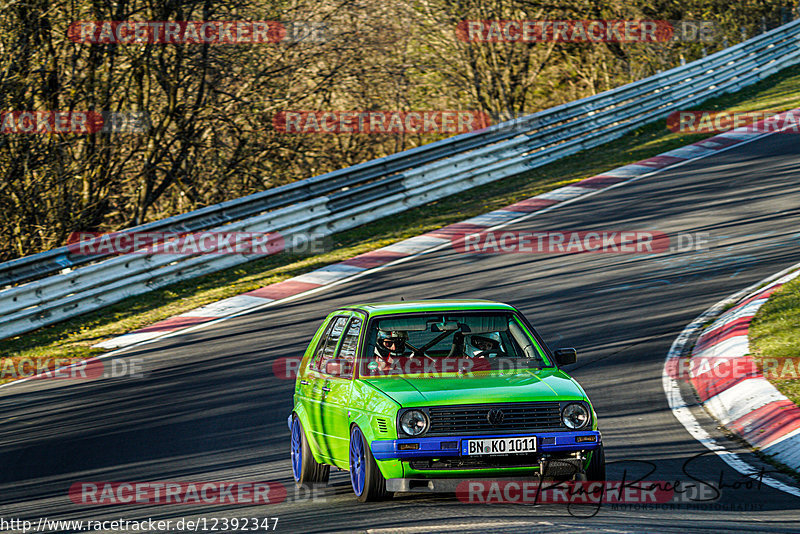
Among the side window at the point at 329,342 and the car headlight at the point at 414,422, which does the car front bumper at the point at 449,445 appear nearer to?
the car headlight at the point at 414,422

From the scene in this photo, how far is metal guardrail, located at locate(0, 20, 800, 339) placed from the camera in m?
14.9

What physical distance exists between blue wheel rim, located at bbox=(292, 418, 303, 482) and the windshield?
1.05 metres

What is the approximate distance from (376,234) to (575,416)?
12.3 m

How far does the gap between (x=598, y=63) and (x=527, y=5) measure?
10.1 ft

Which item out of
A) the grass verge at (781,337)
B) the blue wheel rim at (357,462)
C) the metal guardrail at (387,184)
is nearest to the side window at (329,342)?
the blue wheel rim at (357,462)

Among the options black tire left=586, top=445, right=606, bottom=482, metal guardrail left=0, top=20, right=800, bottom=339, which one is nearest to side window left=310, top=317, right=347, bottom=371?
black tire left=586, top=445, right=606, bottom=482

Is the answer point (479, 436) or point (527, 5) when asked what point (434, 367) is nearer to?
point (479, 436)

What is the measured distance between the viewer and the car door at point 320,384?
23.8 feet

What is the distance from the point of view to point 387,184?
19.9 meters

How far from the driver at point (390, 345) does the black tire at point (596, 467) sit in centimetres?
171

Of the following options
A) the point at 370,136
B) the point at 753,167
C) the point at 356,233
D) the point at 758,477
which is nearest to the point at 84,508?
the point at 758,477

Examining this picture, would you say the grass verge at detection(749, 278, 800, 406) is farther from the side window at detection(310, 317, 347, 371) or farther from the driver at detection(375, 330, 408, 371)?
the side window at detection(310, 317, 347, 371)

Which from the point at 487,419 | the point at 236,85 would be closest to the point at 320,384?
the point at 487,419

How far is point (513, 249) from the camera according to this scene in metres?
15.9
